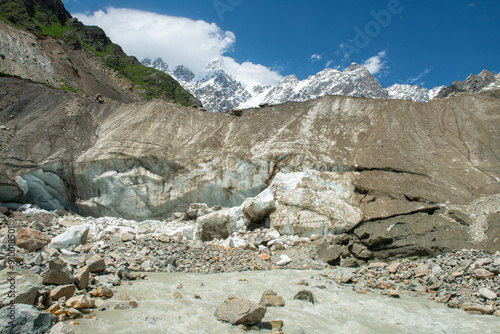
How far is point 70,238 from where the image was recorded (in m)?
11.4

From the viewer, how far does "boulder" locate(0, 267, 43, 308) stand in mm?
5164

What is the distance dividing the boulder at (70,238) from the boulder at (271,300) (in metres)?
7.84

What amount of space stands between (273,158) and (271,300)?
42.2 ft

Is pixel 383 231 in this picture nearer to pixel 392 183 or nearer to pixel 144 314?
pixel 392 183

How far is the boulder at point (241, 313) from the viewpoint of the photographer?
6039 mm

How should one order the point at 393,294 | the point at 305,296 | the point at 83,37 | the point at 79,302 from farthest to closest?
1. the point at 83,37
2. the point at 393,294
3. the point at 305,296
4. the point at 79,302

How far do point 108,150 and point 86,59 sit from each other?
199 ft

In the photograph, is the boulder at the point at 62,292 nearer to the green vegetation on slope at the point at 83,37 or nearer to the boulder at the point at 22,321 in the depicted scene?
the boulder at the point at 22,321

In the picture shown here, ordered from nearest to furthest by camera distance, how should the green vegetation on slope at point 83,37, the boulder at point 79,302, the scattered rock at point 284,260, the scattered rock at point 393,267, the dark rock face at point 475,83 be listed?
the boulder at point 79,302, the scattered rock at point 393,267, the scattered rock at point 284,260, the green vegetation on slope at point 83,37, the dark rock face at point 475,83

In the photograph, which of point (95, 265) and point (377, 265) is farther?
point (377, 265)

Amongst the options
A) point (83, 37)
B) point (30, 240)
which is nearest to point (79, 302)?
point (30, 240)

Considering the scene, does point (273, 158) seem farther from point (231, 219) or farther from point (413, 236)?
point (413, 236)

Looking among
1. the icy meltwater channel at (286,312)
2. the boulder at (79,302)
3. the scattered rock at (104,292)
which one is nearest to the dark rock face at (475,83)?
the icy meltwater channel at (286,312)

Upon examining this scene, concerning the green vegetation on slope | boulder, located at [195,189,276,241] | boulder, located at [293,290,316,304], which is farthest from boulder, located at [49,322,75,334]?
the green vegetation on slope
